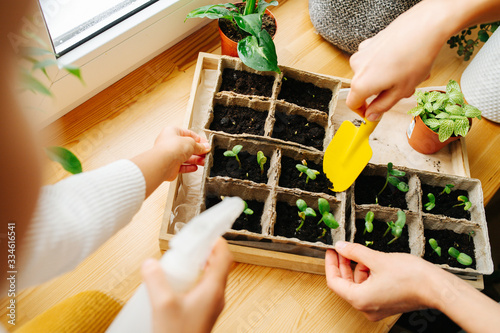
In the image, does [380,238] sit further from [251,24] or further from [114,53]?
[114,53]

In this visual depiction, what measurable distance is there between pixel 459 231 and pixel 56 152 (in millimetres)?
1008

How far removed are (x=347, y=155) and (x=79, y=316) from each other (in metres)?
0.67

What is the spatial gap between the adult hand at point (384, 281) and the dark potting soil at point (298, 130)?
0.31 m

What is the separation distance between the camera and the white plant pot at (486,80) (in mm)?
1059

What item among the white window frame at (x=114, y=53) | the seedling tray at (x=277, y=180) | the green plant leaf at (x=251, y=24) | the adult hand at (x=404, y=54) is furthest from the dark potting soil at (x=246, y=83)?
the adult hand at (x=404, y=54)

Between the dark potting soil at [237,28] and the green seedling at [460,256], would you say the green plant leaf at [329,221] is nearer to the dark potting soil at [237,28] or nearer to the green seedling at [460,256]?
the green seedling at [460,256]

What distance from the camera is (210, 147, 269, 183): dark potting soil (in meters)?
0.95

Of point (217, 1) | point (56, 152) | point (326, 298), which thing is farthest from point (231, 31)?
point (326, 298)

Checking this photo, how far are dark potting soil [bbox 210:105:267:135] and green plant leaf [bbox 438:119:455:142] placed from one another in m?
0.47

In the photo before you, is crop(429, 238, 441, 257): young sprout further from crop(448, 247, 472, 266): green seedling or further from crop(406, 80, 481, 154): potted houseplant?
crop(406, 80, 481, 154): potted houseplant

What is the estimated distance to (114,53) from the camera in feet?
3.44

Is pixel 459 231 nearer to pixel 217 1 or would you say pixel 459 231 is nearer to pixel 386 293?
pixel 386 293

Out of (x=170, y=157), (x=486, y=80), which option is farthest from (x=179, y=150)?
(x=486, y=80)

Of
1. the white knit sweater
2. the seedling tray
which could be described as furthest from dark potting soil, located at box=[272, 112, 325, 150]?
the white knit sweater
